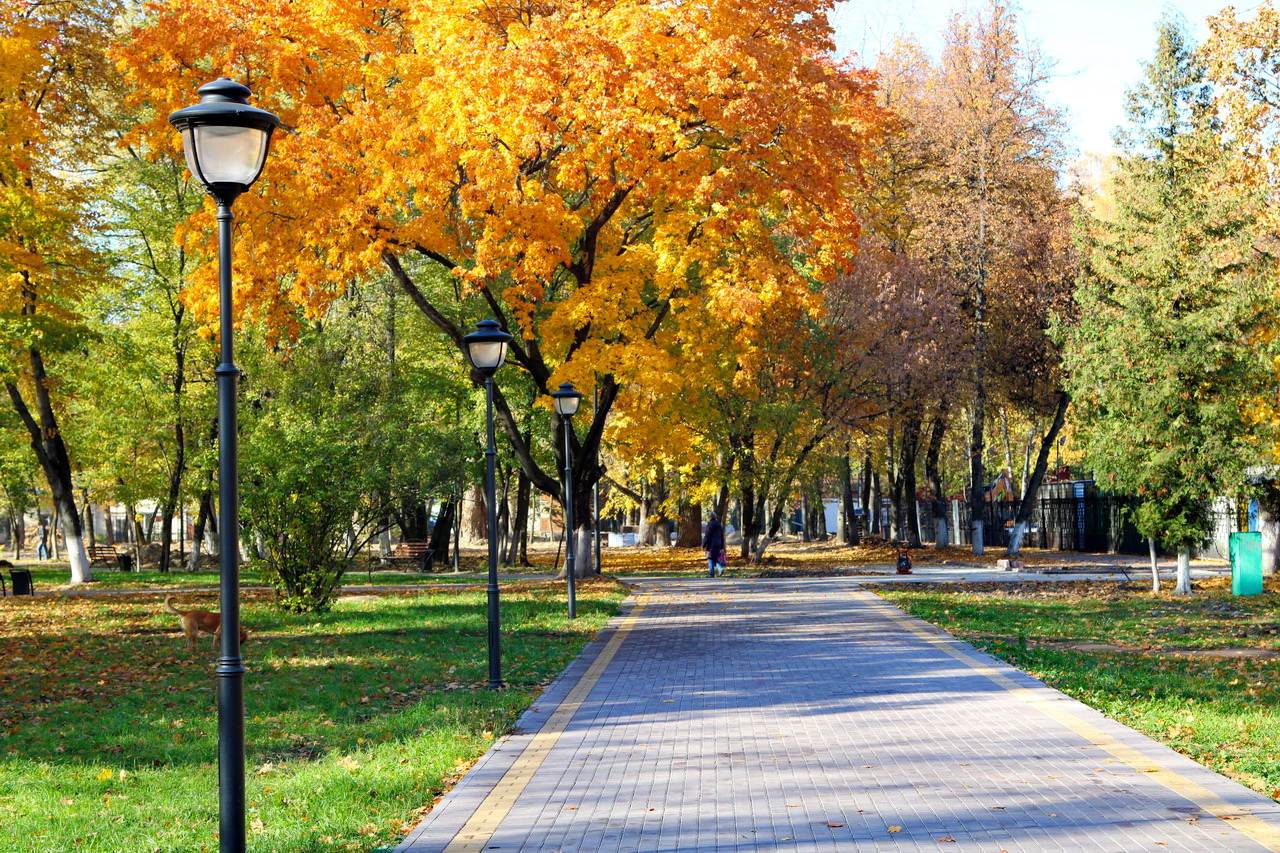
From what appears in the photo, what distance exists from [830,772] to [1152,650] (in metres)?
8.30

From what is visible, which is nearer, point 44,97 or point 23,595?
point 23,595

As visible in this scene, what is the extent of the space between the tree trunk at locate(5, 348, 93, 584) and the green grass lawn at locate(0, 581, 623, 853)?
1042 centimetres

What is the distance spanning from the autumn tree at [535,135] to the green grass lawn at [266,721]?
6.94m

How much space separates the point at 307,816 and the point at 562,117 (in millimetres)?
16491

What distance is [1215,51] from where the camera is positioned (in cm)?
2739

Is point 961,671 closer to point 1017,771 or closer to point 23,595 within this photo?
point 1017,771

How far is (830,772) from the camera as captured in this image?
8.18m

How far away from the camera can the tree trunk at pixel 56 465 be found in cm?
2959

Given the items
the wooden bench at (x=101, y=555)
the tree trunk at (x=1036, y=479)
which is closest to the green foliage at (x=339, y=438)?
the wooden bench at (x=101, y=555)

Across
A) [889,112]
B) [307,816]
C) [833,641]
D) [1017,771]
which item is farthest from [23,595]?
[1017,771]

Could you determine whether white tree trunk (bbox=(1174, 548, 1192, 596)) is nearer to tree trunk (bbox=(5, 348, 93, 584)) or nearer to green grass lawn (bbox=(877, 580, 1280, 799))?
green grass lawn (bbox=(877, 580, 1280, 799))

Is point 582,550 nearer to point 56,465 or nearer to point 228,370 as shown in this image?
point 56,465

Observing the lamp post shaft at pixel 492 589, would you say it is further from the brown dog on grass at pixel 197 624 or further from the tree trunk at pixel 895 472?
the tree trunk at pixel 895 472

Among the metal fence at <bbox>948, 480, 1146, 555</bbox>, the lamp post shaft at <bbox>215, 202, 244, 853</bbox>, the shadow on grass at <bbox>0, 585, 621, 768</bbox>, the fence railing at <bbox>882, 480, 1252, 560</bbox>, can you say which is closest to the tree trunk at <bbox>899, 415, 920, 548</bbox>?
the fence railing at <bbox>882, 480, 1252, 560</bbox>
